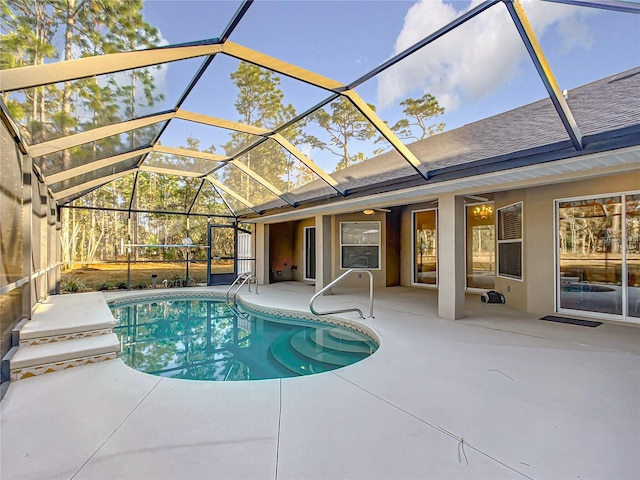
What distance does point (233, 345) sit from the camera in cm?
582

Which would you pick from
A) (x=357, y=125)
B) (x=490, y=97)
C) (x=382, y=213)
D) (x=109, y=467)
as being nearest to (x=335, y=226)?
(x=382, y=213)

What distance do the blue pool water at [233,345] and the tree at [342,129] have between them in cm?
352

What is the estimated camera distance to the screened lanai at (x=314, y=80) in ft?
10.4

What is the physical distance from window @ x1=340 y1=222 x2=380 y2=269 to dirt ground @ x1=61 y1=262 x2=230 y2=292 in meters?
5.83

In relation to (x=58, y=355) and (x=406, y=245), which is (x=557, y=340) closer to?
(x=406, y=245)

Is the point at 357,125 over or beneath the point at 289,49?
beneath

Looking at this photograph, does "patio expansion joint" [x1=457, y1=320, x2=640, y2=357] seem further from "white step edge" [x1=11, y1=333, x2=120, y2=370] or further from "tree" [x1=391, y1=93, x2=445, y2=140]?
"white step edge" [x1=11, y1=333, x2=120, y2=370]

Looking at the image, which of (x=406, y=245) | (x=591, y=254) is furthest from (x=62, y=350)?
(x=406, y=245)

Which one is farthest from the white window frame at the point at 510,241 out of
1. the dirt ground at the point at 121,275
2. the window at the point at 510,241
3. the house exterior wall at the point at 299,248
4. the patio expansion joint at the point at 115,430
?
the dirt ground at the point at 121,275

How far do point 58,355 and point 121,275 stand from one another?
27.3 ft

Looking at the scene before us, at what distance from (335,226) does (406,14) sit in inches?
299

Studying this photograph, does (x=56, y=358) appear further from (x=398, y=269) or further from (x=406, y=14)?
(x=398, y=269)

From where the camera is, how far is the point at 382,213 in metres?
10.7

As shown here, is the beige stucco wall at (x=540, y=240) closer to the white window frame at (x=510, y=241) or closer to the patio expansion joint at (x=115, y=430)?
the white window frame at (x=510, y=241)
